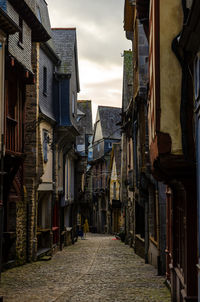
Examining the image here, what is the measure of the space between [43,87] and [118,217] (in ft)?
77.5

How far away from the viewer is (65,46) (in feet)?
90.4

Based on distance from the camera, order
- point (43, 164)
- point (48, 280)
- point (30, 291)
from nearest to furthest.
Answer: point (30, 291)
point (48, 280)
point (43, 164)

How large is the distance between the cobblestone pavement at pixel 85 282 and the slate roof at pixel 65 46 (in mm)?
10776

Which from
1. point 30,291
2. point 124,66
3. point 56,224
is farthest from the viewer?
point 124,66

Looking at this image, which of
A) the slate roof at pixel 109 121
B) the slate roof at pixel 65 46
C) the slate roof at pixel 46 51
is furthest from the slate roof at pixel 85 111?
the slate roof at pixel 46 51

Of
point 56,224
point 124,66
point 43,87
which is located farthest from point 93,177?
point 43,87

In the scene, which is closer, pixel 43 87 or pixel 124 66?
pixel 43 87

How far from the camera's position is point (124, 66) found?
3169cm

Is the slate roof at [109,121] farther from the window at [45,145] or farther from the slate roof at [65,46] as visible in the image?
the window at [45,145]

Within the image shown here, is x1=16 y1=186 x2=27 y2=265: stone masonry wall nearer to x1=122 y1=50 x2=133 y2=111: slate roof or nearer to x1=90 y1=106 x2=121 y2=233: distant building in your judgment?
x1=122 y1=50 x2=133 y2=111: slate roof

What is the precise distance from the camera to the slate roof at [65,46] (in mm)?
26125

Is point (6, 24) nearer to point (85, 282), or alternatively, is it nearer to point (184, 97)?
point (85, 282)

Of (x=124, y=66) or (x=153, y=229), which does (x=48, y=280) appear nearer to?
(x=153, y=229)

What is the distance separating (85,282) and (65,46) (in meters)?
16.5
